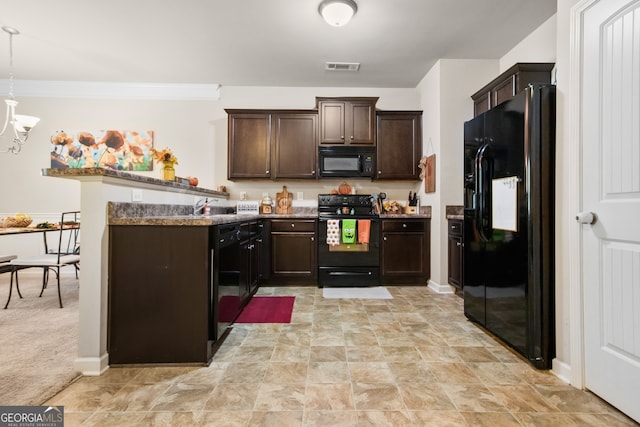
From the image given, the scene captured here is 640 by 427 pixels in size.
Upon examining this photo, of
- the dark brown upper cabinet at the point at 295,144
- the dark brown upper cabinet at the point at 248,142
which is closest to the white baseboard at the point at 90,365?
the dark brown upper cabinet at the point at 248,142

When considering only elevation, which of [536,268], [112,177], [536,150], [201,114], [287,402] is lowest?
[287,402]

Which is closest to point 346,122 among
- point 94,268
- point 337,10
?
point 337,10

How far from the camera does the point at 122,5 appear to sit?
102 inches

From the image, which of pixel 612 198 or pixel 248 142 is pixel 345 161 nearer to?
pixel 248 142

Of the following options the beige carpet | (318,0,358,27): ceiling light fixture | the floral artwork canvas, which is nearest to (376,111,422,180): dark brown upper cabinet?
(318,0,358,27): ceiling light fixture

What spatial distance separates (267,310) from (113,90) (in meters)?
4.05

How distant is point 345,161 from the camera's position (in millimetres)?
4062

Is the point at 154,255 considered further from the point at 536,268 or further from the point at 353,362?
the point at 536,268

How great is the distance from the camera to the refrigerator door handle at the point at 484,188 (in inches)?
86.9

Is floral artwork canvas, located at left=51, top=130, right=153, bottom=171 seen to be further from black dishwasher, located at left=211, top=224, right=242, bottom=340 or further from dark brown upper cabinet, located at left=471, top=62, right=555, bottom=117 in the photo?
dark brown upper cabinet, located at left=471, top=62, right=555, bottom=117

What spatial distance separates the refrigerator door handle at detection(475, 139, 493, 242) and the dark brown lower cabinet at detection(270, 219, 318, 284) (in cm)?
202

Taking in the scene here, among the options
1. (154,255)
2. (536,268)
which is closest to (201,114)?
(154,255)

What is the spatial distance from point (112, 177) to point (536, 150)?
8.70ft

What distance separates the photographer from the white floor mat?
3375mm
